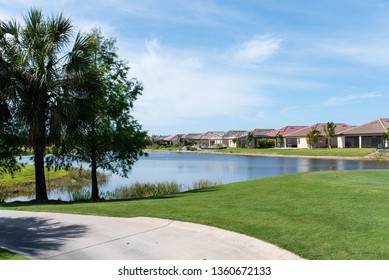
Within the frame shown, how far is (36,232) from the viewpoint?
316 inches

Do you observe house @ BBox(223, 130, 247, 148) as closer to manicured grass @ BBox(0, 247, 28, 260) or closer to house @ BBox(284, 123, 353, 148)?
house @ BBox(284, 123, 353, 148)

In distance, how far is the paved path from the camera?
618cm

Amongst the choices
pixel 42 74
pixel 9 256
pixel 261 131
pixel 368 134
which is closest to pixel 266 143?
Result: pixel 261 131

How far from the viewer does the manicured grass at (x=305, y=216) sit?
6312 mm

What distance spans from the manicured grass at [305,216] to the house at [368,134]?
5752cm

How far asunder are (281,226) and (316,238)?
1.03 m

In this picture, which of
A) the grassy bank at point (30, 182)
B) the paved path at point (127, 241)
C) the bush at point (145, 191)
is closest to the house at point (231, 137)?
the grassy bank at point (30, 182)

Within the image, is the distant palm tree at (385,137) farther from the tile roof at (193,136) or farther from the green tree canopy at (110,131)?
the tile roof at (193,136)

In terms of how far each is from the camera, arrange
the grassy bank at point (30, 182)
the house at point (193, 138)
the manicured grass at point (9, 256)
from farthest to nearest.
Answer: the house at point (193, 138) → the grassy bank at point (30, 182) → the manicured grass at point (9, 256)

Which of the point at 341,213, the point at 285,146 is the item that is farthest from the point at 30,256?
the point at 285,146

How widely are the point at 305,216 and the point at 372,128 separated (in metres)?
64.1

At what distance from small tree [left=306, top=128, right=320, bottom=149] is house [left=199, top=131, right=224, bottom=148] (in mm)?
52817

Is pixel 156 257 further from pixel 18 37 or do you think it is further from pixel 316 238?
pixel 18 37

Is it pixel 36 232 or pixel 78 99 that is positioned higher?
pixel 78 99
